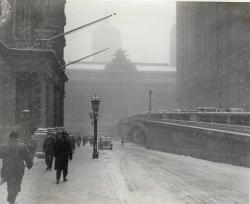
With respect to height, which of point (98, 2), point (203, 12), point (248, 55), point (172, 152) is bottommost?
point (172, 152)

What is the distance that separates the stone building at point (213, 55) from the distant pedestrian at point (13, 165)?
111ft

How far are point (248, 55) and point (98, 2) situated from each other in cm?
4934

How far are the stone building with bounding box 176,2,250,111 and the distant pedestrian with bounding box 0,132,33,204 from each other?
33.9m

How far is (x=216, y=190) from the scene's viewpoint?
13.2m

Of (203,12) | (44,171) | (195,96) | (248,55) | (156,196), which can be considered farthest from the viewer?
(195,96)

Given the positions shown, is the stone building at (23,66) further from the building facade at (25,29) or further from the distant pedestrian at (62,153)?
the distant pedestrian at (62,153)

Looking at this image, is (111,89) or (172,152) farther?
(111,89)

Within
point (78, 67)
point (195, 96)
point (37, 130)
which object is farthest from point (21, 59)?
point (78, 67)

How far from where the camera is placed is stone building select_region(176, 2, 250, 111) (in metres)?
60.3

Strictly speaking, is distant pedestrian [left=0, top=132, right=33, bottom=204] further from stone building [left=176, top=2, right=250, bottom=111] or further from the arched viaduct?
stone building [left=176, top=2, right=250, bottom=111]

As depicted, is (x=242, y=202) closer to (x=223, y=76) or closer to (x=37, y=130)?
(x=37, y=130)

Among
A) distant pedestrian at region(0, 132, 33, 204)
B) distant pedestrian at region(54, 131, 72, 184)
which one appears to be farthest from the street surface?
distant pedestrian at region(0, 132, 33, 204)

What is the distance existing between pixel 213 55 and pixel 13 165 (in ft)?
215

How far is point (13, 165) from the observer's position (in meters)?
10.5
